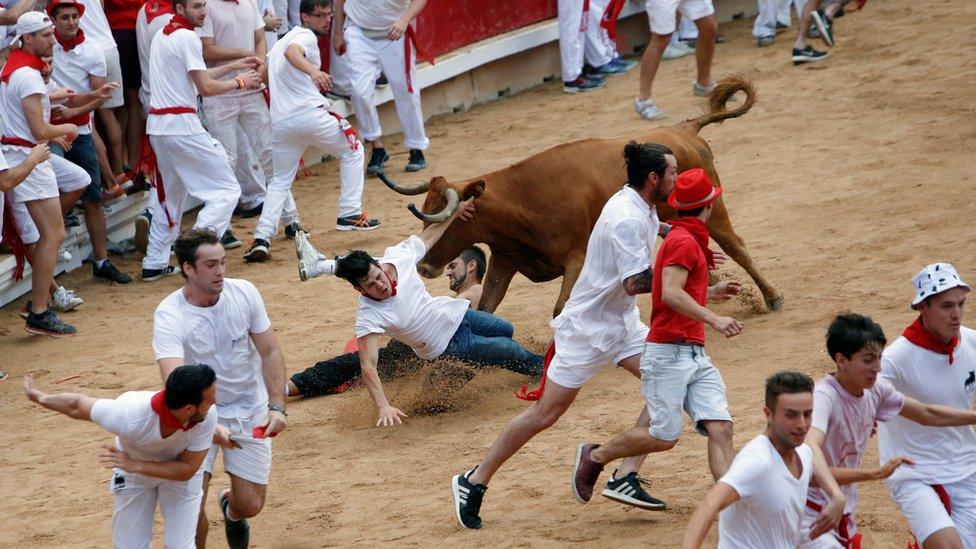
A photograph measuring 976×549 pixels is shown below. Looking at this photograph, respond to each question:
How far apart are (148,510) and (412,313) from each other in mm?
2588

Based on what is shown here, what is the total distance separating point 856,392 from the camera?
5539 millimetres

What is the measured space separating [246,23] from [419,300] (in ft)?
17.2

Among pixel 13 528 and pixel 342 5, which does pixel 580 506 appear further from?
pixel 342 5

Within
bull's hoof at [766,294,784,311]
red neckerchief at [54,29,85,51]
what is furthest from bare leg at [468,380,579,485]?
red neckerchief at [54,29,85,51]

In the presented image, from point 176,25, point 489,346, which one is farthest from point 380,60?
point 489,346

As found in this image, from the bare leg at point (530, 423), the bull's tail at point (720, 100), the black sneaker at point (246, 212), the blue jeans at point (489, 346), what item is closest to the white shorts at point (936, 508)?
the bare leg at point (530, 423)

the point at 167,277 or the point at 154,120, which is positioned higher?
the point at 154,120

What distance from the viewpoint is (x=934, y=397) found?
19.1ft

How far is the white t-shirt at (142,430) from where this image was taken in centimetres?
570

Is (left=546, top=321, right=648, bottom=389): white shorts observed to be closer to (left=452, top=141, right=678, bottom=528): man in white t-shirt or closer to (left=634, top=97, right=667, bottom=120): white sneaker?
(left=452, top=141, right=678, bottom=528): man in white t-shirt

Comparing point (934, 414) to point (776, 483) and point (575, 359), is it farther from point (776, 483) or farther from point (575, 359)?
point (575, 359)

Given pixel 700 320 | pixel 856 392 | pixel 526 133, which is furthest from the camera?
pixel 526 133

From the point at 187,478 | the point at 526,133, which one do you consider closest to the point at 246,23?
the point at 526,133

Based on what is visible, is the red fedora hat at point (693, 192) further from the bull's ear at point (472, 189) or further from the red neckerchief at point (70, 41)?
the red neckerchief at point (70, 41)
